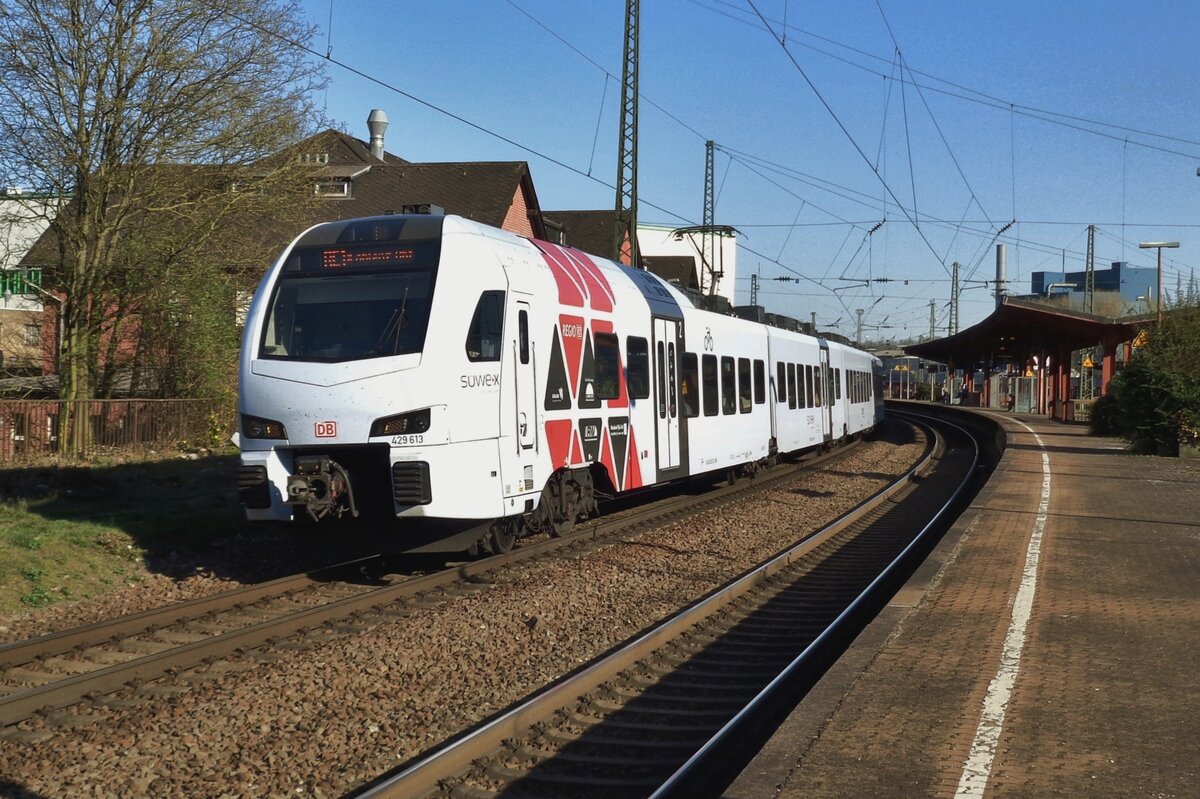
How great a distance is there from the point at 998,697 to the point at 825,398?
892 inches

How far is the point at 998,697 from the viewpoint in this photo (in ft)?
21.4

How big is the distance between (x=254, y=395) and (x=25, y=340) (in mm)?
17303

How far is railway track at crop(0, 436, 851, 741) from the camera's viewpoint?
6906 mm

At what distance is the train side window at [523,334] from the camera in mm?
10992

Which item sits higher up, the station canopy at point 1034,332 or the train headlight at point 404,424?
the station canopy at point 1034,332

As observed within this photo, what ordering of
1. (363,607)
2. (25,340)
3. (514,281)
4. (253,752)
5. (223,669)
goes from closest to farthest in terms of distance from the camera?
(253,752) < (223,669) < (363,607) < (514,281) < (25,340)

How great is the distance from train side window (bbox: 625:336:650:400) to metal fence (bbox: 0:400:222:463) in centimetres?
1052

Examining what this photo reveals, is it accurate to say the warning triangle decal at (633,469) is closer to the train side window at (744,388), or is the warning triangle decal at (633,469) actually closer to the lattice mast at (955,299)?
the train side window at (744,388)

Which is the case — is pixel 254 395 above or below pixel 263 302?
below

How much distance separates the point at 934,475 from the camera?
26578 mm

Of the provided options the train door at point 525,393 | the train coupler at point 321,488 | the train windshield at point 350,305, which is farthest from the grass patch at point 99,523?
the train door at point 525,393

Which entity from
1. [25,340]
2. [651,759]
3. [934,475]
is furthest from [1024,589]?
[25,340]

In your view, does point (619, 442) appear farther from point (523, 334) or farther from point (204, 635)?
point (204, 635)

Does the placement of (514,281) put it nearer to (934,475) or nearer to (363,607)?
(363,607)
